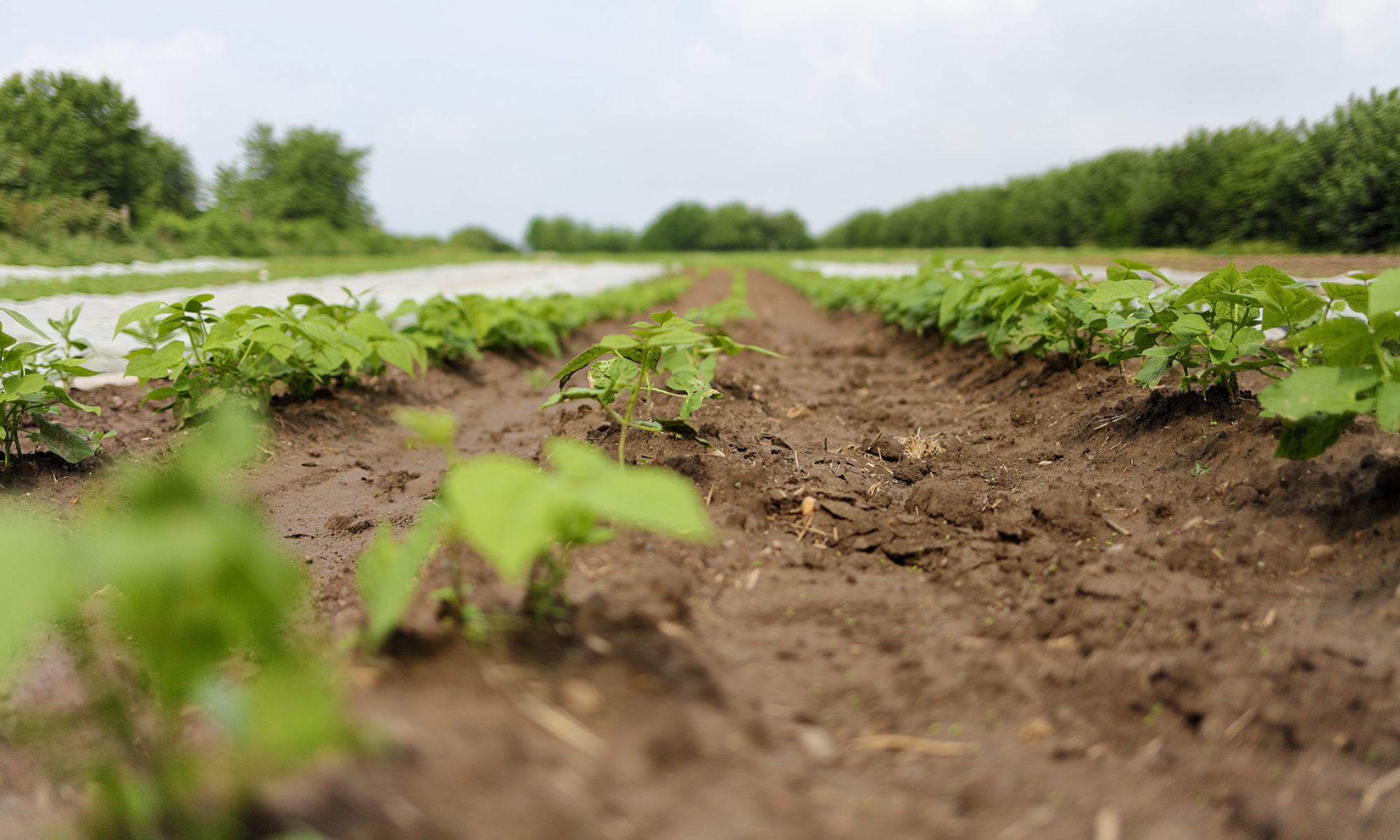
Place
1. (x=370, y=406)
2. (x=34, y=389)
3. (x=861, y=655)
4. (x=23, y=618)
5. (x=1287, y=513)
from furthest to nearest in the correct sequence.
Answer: (x=370, y=406), (x=34, y=389), (x=1287, y=513), (x=861, y=655), (x=23, y=618)

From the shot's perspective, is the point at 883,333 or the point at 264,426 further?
the point at 883,333

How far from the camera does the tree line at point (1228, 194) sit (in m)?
11.4

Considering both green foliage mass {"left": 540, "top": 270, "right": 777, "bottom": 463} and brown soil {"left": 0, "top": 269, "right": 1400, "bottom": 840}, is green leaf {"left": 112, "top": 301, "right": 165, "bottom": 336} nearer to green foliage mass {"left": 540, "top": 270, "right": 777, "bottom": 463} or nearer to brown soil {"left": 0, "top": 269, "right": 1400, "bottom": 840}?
brown soil {"left": 0, "top": 269, "right": 1400, "bottom": 840}

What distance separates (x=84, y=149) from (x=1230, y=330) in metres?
19.8

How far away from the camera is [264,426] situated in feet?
10.8

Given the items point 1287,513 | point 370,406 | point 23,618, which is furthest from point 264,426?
point 1287,513

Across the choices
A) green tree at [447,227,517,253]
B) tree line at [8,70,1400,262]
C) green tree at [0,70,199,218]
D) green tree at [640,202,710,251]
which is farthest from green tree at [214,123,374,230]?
green tree at [640,202,710,251]

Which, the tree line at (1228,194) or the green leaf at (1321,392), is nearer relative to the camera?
the green leaf at (1321,392)

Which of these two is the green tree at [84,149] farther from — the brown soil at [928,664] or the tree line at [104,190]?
the brown soil at [928,664]

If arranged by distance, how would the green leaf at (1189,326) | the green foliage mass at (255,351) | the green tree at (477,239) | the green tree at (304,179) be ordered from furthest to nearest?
the green tree at (477,239) < the green tree at (304,179) < the green foliage mass at (255,351) < the green leaf at (1189,326)

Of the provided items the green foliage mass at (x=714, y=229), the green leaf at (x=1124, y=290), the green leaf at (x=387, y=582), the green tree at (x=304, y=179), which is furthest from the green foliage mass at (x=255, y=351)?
the green foliage mass at (x=714, y=229)

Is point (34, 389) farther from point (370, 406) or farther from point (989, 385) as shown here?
point (989, 385)

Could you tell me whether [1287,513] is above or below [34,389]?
below

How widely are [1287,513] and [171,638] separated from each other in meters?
2.35
